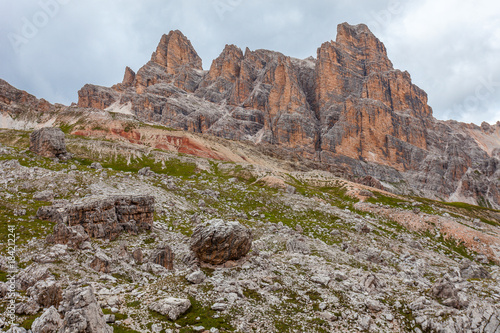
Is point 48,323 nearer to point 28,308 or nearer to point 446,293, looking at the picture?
point 28,308

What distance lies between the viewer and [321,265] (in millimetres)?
26047

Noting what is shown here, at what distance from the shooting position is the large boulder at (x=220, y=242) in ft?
73.4

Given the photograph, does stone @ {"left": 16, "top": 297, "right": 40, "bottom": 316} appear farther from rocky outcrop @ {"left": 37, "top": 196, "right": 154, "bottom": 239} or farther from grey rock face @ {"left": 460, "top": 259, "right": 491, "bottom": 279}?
grey rock face @ {"left": 460, "top": 259, "right": 491, "bottom": 279}

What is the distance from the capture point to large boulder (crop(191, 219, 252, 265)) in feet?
73.4

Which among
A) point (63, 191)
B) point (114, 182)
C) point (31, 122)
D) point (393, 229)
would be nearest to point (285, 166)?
point (393, 229)

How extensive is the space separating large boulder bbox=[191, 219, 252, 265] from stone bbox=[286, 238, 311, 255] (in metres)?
11.3

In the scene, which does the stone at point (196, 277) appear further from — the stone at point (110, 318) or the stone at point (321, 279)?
the stone at point (321, 279)

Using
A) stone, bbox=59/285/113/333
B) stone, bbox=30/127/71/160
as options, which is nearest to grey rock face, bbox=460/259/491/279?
stone, bbox=59/285/113/333

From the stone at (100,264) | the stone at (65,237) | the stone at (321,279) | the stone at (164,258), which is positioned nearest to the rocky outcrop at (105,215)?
the stone at (65,237)

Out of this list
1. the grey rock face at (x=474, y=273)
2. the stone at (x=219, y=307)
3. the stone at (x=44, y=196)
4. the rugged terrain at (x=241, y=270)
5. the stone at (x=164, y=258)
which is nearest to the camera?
the rugged terrain at (x=241, y=270)

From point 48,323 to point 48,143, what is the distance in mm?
64241

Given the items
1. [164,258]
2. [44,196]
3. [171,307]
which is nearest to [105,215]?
[164,258]

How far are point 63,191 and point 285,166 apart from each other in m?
126

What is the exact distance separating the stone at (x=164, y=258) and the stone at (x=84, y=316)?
1119 cm
